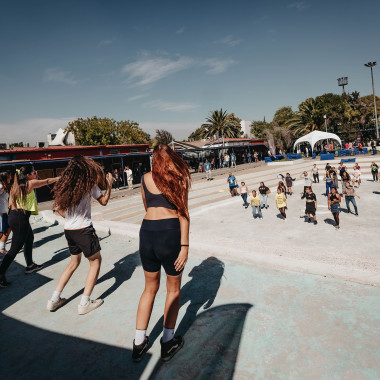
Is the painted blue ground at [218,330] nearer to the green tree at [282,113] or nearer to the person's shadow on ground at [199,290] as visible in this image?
the person's shadow on ground at [199,290]

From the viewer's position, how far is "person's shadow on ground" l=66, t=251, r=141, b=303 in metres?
3.38

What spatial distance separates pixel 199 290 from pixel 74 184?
1978mm

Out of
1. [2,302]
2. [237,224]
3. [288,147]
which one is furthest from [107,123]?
[2,302]

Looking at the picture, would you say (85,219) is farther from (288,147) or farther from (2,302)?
(288,147)

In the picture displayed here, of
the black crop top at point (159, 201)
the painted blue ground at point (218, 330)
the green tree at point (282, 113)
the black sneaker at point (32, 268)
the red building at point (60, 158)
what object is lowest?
the painted blue ground at point (218, 330)

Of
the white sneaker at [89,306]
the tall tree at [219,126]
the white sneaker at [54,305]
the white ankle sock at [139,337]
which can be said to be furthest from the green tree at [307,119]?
the white ankle sock at [139,337]

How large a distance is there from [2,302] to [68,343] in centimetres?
155

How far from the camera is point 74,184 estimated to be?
3.00 meters

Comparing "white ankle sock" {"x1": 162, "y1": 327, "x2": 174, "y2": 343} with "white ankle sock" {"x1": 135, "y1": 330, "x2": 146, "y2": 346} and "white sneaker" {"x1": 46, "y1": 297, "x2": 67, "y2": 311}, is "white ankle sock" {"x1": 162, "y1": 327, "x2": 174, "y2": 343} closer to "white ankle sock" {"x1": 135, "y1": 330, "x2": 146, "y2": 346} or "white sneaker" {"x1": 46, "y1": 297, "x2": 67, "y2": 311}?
"white ankle sock" {"x1": 135, "y1": 330, "x2": 146, "y2": 346}

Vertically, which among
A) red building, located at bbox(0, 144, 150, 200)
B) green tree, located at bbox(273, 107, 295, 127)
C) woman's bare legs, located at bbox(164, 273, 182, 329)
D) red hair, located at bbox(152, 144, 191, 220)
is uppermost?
green tree, located at bbox(273, 107, 295, 127)

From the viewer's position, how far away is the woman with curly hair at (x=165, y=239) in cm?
210

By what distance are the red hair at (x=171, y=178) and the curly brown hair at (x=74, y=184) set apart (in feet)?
3.85

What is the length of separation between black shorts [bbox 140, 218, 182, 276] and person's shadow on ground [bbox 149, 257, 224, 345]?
0.75 m

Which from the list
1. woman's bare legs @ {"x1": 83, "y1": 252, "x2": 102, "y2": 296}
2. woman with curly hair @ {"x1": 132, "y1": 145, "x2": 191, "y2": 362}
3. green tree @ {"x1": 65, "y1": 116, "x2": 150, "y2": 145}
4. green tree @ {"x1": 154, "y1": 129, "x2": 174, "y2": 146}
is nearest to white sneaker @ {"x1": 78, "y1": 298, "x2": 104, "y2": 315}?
woman's bare legs @ {"x1": 83, "y1": 252, "x2": 102, "y2": 296}
